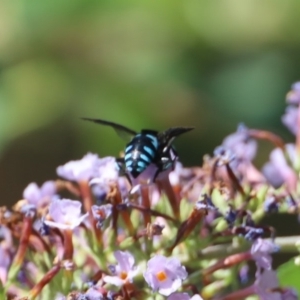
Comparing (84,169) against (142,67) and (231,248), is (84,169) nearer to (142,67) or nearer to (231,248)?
(231,248)

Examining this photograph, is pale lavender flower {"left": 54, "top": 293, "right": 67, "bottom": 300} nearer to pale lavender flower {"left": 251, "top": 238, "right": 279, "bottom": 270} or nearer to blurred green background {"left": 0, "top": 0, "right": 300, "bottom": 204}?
pale lavender flower {"left": 251, "top": 238, "right": 279, "bottom": 270}

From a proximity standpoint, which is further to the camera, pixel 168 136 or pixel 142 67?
pixel 142 67

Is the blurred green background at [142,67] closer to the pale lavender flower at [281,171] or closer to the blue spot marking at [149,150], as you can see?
the pale lavender flower at [281,171]

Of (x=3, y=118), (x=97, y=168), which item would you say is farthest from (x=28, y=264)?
(x=3, y=118)

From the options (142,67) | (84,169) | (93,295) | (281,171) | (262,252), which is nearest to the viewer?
(93,295)

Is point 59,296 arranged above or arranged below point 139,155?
below

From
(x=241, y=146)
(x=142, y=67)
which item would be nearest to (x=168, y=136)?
(x=241, y=146)

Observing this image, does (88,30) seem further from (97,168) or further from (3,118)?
(97,168)

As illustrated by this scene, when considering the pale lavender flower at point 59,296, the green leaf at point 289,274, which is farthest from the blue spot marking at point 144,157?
the green leaf at point 289,274
